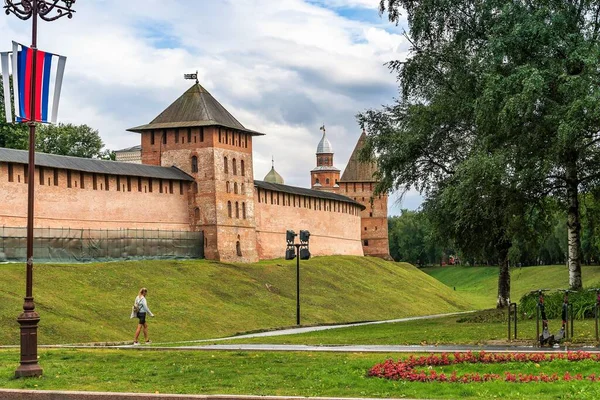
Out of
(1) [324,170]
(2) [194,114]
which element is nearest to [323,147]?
(1) [324,170]

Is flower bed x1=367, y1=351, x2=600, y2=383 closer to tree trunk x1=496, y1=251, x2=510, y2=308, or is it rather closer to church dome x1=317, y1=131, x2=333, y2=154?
tree trunk x1=496, y1=251, x2=510, y2=308

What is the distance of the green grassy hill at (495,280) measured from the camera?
7424cm

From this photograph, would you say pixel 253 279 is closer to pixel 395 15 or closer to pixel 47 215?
pixel 47 215

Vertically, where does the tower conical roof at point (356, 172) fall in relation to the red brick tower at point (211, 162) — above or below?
above

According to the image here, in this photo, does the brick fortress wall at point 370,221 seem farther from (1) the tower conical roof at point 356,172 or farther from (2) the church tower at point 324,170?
(2) the church tower at point 324,170

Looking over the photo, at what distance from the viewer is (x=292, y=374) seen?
13.2 meters

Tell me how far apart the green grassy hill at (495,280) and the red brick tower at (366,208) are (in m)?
8.36

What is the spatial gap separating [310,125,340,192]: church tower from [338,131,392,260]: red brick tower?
23.8 meters

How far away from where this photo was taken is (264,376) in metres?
13.1

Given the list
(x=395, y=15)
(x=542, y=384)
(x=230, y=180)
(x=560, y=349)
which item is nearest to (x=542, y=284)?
(x=230, y=180)

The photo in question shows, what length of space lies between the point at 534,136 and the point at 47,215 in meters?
26.3

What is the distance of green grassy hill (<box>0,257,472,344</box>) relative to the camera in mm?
33469

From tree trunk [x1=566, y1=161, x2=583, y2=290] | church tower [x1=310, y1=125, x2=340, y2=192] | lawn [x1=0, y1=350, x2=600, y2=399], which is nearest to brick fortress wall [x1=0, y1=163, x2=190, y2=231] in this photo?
tree trunk [x1=566, y1=161, x2=583, y2=290]

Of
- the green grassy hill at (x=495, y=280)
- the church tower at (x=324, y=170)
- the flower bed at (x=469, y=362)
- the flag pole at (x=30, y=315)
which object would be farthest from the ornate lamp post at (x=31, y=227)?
the church tower at (x=324, y=170)
